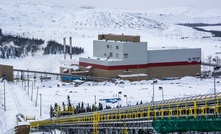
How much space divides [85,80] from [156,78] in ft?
12.5

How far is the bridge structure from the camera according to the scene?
702 centimetres

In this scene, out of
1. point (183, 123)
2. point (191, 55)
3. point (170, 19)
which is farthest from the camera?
point (170, 19)

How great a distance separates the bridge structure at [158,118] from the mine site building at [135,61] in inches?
488

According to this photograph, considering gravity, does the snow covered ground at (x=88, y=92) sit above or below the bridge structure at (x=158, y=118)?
below

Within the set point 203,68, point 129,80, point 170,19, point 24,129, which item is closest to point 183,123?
point 24,129

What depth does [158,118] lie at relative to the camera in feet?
27.3

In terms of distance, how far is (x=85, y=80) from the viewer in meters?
25.3

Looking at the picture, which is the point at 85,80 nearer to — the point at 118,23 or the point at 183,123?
the point at 183,123

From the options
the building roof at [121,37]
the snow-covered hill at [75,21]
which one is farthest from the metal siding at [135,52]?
the snow-covered hill at [75,21]

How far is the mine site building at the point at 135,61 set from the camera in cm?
2541

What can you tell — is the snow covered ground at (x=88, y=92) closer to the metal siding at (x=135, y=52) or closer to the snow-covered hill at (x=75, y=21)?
the metal siding at (x=135, y=52)

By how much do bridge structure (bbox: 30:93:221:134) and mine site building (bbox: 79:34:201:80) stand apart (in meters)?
12.4

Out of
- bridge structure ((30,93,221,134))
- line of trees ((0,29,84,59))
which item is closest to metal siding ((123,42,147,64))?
bridge structure ((30,93,221,134))

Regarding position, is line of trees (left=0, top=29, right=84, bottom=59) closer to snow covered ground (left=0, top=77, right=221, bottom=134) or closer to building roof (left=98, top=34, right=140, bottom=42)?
building roof (left=98, top=34, right=140, bottom=42)
